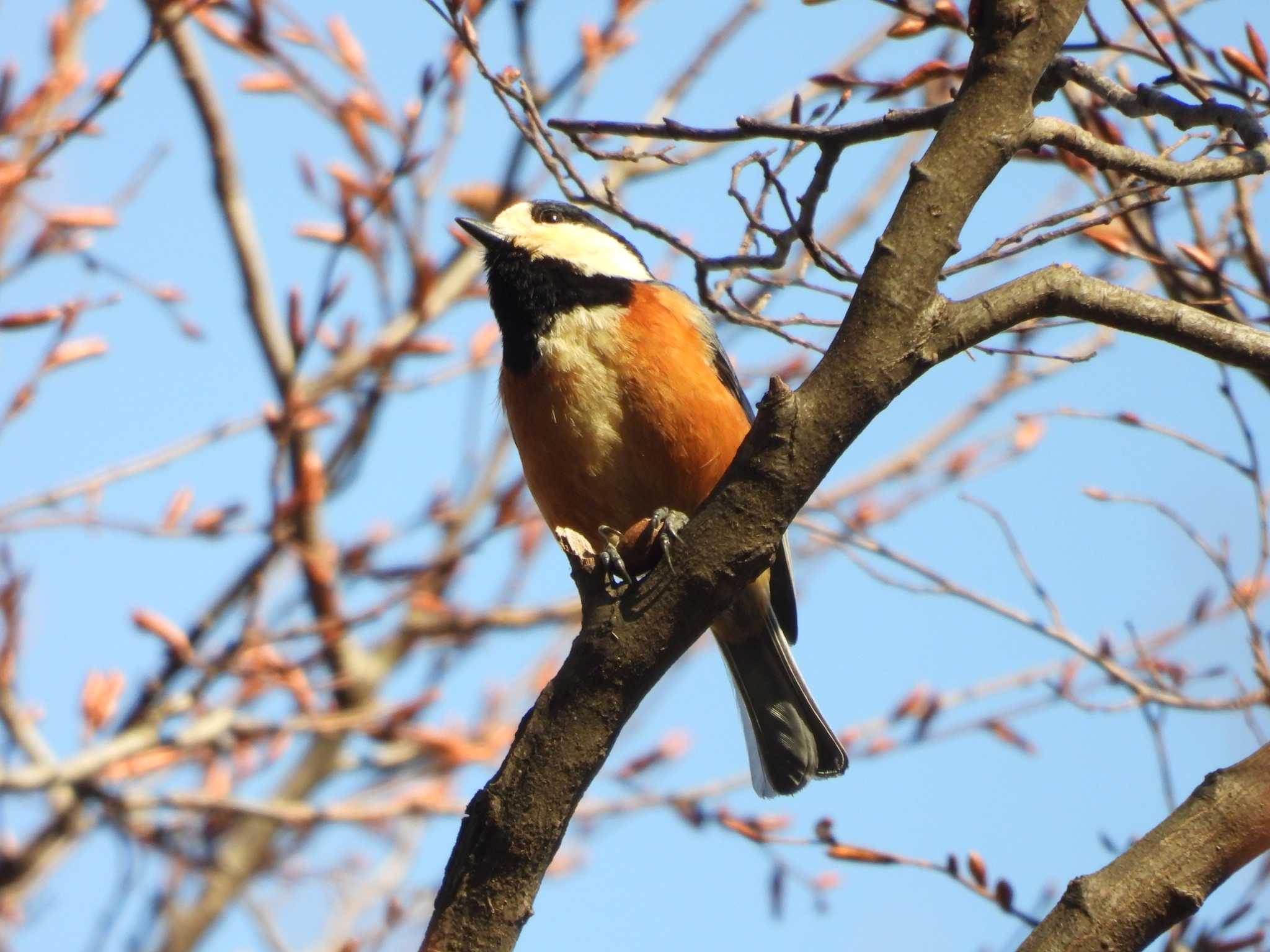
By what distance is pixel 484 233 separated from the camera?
4910 millimetres

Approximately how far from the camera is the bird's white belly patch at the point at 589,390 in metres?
4.19

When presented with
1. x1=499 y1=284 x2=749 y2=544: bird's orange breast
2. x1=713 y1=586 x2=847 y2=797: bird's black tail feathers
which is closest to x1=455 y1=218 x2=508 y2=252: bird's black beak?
x1=499 y1=284 x2=749 y2=544: bird's orange breast

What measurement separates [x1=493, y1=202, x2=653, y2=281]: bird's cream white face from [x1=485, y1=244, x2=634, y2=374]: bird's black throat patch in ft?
0.16

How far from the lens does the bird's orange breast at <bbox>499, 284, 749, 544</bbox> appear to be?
4176 millimetres

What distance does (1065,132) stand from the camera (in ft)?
8.55

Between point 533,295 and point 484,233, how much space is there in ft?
1.30

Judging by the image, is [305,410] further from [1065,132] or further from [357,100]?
[1065,132]

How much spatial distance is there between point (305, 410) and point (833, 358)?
3.87 meters

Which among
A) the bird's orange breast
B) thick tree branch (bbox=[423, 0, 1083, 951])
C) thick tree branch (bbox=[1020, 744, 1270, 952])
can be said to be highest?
the bird's orange breast

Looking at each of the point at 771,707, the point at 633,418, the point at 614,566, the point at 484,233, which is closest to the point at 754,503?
the point at 614,566

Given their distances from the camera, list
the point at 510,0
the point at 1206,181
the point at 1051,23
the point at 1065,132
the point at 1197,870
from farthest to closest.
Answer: the point at 510,0 < the point at 1206,181 < the point at 1065,132 < the point at 1051,23 < the point at 1197,870

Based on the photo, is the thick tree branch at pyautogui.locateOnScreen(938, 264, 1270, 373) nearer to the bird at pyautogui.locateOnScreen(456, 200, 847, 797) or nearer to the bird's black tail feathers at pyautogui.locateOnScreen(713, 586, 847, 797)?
the bird at pyautogui.locateOnScreen(456, 200, 847, 797)

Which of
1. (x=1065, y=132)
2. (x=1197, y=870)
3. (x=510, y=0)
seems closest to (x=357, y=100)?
(x=510, y=0)

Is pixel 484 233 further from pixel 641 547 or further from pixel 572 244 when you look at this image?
pixel 641 547
